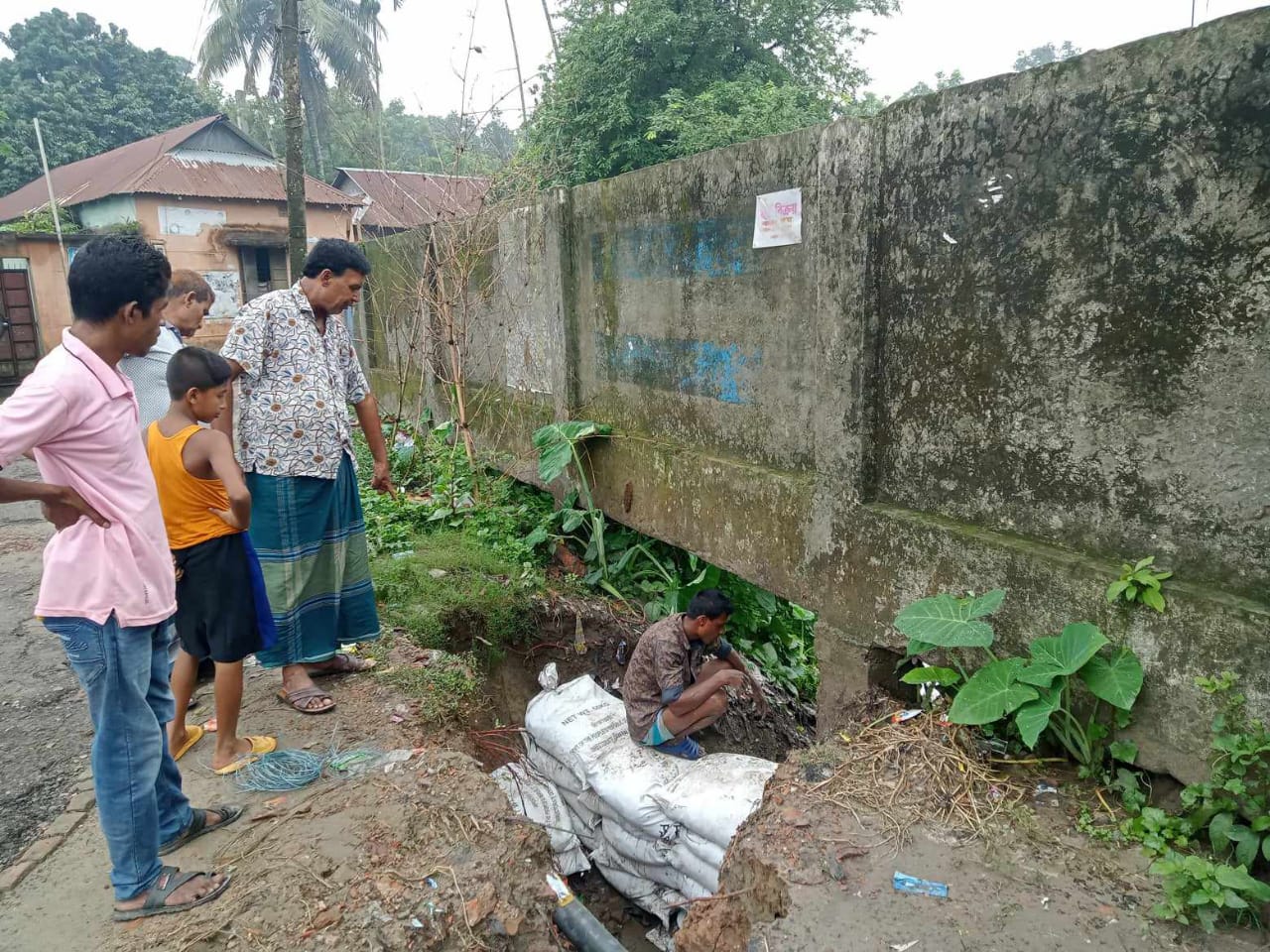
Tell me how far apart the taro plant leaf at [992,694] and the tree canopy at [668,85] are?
1067 centimetres

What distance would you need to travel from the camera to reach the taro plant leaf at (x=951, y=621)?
8.00ft

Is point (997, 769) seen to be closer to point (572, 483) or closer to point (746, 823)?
point (746, 823)

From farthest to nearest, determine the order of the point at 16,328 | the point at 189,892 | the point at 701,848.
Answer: the point at 16,328, the point at 701,848, the point at 189,892

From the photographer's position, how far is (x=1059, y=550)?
2508 millimetres

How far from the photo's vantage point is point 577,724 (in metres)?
3.92

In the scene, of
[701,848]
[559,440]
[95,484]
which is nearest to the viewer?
[95,484]

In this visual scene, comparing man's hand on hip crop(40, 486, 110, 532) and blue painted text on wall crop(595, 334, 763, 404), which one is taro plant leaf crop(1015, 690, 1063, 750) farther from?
man's hand on hip crop(40, 486, 110, 532)

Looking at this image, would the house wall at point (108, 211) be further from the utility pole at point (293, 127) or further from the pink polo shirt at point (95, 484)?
the pink polo shirt at point (95, 484)

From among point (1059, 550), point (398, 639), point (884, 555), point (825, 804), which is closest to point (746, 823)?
point (825, 804)

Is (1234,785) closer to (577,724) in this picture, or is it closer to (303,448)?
(577,724)

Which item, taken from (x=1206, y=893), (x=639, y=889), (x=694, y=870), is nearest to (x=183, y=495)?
(x=694, y=870)

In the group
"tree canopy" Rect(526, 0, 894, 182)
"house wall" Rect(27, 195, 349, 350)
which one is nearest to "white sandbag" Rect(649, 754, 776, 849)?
"tree canopy" Rect(526, 0, 894, 182)

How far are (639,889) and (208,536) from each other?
2360 mm

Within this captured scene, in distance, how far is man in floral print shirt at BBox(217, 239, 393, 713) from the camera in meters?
3.14
